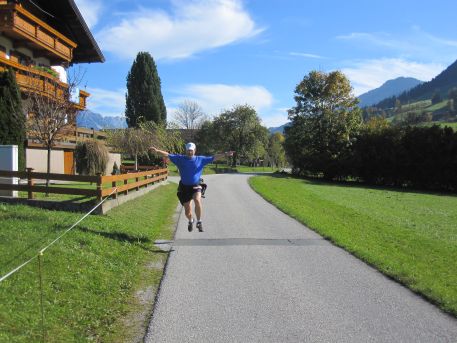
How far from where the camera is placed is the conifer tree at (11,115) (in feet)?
56.0

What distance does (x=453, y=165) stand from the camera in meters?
44.3

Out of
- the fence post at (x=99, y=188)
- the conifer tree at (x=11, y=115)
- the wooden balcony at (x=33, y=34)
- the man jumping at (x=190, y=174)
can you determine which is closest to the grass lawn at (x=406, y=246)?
the man jumping at (x=190, y=174)

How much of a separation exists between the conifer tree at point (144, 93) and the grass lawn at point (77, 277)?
61004 mm

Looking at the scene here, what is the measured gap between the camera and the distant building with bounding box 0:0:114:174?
2355cm

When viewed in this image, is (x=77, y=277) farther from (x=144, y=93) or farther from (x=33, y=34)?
(x=144, y=93)

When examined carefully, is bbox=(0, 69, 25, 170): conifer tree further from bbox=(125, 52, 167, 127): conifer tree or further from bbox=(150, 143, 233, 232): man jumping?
bbox=(125, 52, 167, 127): conifer tree

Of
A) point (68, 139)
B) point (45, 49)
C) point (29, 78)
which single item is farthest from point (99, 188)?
point (45, 49)

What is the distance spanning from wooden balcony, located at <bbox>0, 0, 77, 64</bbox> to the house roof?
3.52 ft

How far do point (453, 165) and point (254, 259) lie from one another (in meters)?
41.9

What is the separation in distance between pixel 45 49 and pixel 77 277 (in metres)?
26.7

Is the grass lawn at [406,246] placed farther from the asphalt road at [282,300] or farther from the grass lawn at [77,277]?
the grass lawn at [77,277]

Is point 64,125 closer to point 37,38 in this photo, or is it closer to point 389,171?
point 37,38

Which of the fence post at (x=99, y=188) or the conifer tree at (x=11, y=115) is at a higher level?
the conifer tree at (x=11, y=115)

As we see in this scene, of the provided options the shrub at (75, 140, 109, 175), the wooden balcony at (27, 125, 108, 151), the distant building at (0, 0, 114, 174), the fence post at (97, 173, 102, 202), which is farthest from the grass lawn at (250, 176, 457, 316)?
the shrub at (75, 140, 109, 175)
